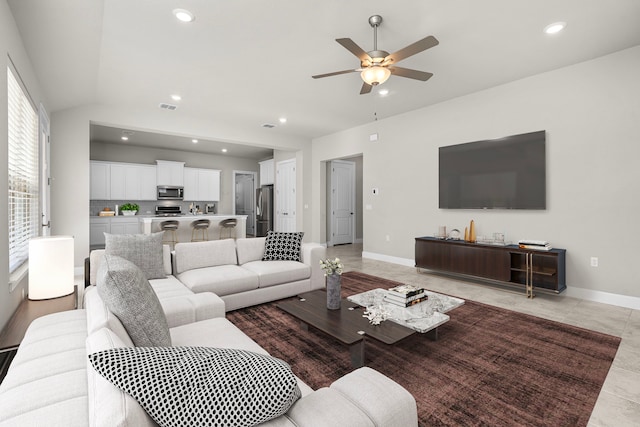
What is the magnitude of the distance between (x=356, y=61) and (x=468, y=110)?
2.31 metres

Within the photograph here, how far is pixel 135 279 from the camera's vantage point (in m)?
1.42

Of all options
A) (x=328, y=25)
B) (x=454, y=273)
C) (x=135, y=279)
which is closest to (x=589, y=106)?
(x=454, y=273)

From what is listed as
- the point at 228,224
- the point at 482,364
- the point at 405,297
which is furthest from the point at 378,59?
the point at 228,224

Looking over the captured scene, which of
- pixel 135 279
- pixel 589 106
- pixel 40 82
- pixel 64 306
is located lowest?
pixel 64 306

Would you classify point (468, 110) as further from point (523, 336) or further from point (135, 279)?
point (135, 279)

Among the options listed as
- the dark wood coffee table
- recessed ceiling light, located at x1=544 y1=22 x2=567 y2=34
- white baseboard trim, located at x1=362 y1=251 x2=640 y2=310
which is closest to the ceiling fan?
recessed ceiling light, located at x1=544 y1=22 x2=567 y2=34

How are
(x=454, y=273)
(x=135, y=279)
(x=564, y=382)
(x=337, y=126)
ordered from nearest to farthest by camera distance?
1. (x=135, y=279)
2. (x=564, y=382)
3. (x=454, y=273)
4. (x=337, y=126)

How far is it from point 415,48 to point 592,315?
3367 millimetres

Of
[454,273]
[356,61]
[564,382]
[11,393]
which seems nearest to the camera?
[11,393]

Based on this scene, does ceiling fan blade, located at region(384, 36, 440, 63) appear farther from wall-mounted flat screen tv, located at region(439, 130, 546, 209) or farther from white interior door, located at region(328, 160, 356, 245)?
white interior door, located at region(328, 160, 356, 245)

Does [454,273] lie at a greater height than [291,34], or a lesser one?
lesser

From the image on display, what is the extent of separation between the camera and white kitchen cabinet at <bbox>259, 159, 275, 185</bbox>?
9359mm

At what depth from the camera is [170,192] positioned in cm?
903

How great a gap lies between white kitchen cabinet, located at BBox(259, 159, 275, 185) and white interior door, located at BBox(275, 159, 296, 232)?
0.47 meters
